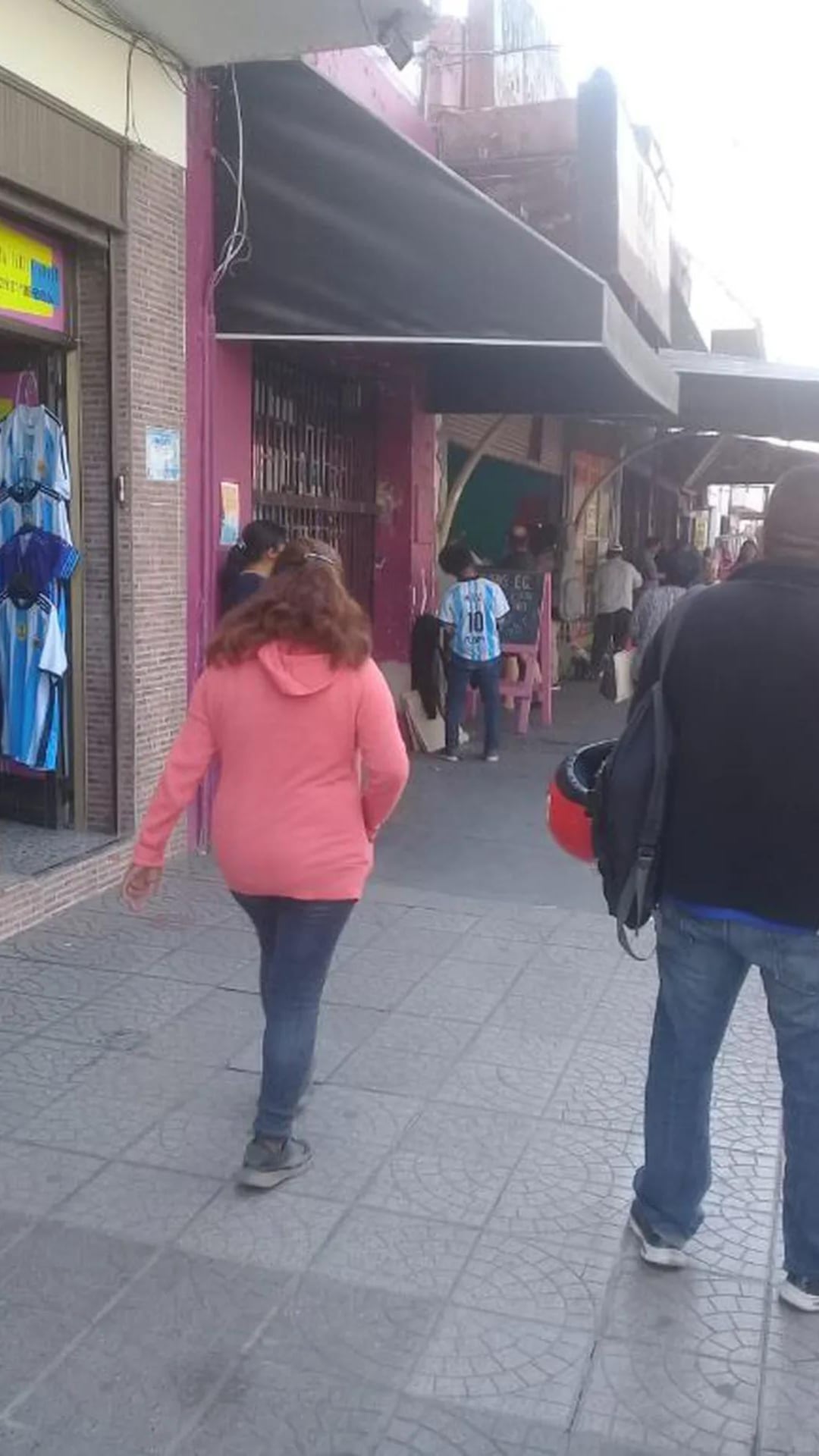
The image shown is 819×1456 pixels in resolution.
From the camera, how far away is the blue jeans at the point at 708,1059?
9.85 ft

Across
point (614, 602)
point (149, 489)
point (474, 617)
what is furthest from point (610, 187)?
point (614, 602)

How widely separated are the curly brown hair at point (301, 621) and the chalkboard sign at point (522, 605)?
839 centimetres

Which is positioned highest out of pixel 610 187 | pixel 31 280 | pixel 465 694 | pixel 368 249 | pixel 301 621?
pixel 610 187

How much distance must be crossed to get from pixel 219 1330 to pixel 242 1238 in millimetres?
408

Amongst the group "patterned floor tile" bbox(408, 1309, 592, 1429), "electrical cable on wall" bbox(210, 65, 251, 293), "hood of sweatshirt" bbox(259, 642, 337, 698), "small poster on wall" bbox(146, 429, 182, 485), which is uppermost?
"electrical cable on wall" bbox(210, 65, 251, 293)

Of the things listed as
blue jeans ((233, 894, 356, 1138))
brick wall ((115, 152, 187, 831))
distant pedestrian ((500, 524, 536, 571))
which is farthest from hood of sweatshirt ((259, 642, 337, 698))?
distant pedestrian ((500, 524, 536, 571))

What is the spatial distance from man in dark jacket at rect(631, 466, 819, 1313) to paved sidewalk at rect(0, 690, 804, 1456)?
47 cm

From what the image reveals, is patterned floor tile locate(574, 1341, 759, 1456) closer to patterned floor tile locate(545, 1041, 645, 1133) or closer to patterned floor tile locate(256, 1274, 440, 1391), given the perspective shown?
patterned floor tile locate(256, 1274, 440, 1391)

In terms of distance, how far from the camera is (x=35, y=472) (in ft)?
20.6

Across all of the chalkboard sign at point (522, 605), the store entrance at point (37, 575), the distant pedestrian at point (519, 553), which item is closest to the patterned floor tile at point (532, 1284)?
the store entrance at point (37, 575)

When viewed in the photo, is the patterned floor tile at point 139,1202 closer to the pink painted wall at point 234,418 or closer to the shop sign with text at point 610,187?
the pink painted wall at point 234,418

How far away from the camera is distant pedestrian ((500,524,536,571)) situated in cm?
1316

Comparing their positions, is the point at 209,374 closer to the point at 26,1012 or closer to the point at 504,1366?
the point at 26,1012

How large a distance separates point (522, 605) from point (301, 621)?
8605 millimetres
